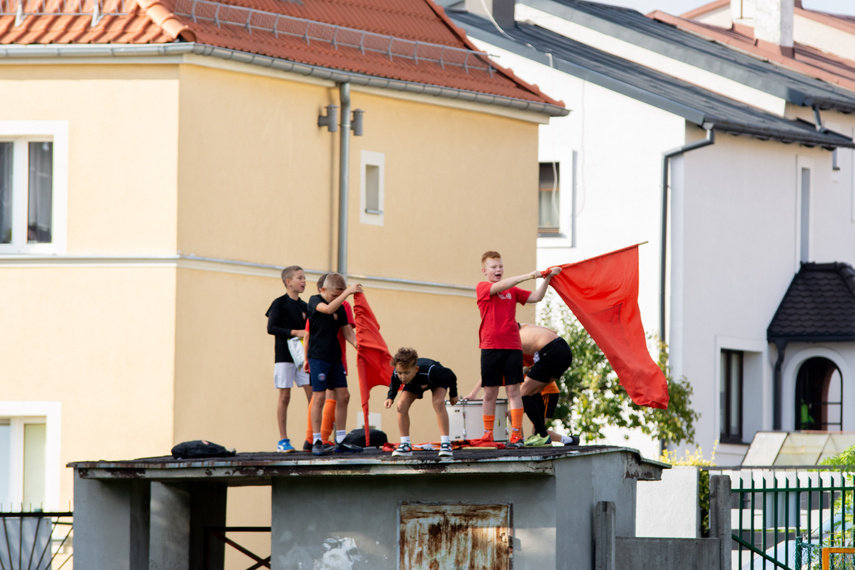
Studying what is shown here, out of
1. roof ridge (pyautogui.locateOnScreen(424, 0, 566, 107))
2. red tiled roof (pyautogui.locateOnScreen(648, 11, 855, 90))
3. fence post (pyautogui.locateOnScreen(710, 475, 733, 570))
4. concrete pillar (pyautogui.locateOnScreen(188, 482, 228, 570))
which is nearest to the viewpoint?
fence post (pyautogui.locateOnScreen(710, 475, 733, 570))

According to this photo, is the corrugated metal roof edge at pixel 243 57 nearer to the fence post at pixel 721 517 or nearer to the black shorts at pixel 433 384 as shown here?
the black shorts at pixel 433 384

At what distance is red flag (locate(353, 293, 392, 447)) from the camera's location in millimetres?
16484

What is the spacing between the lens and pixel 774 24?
1585 inches

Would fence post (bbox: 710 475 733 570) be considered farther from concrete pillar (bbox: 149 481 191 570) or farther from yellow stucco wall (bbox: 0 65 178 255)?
yellow stucco wall (bbox: 0 65 178 255)

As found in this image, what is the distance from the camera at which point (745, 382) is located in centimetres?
3278

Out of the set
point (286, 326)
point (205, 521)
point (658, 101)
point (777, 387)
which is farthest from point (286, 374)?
point (777, 387)

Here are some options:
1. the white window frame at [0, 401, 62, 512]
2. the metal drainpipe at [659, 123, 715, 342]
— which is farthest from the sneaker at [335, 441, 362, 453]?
the metal drainpipe at [659, 123, 715, 342]

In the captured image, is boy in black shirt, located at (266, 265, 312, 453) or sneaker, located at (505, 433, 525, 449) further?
boy in black shirt, located at (266, 265, 312, 453)

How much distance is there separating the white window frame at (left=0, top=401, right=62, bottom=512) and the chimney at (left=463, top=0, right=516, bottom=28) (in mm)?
17239

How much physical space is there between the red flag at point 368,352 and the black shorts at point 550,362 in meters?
1.50

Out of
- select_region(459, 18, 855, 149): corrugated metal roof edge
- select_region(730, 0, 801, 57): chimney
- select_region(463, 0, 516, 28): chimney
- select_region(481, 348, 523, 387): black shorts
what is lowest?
select_region(481, 348, 523, 387): black shorts

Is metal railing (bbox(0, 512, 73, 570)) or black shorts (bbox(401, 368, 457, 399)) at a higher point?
black shorts (bbox(401, 368, 457, 399))

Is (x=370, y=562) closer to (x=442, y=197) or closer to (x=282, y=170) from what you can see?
(x=282, y=170)

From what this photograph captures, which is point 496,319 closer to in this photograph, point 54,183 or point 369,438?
point 369,438
